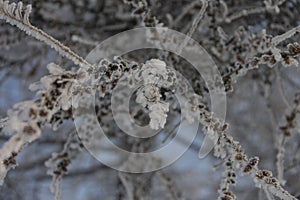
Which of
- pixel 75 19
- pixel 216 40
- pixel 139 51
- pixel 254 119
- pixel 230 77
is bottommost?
pixel 230 77

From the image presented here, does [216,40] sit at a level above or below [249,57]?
above

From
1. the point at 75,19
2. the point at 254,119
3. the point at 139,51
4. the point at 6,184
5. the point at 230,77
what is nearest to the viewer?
the point at 230,77

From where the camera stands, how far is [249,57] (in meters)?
1.25

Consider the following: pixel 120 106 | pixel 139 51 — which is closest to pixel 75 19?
pixel 139 51

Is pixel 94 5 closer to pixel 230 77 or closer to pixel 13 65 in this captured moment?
pixel 13 65

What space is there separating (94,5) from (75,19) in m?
0.09

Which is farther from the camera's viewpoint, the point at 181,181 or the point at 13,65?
the point at 181,181

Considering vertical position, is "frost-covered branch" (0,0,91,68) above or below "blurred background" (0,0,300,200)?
below

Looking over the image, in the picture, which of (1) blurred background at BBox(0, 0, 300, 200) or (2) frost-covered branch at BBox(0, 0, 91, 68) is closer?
(2) frost-covered branch at BBox(0, 0, 91, 68)

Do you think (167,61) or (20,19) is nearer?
(20,19)

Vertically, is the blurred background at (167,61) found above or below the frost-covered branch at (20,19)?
above

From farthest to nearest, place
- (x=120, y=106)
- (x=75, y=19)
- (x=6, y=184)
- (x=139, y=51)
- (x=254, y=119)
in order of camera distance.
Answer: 1. (x=254, y=119)
2. (x=6, y=184)
3. (x=75, y=19)
4. (x=139, y=51)
5. (x=120, y=106)

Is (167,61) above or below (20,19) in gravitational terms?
above

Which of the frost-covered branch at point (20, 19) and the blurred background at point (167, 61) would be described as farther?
the blurred background at point (167, 61)
